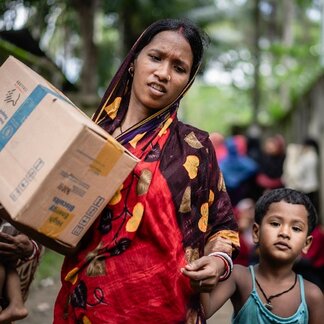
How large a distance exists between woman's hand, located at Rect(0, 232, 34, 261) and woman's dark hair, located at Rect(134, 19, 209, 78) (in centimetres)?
77

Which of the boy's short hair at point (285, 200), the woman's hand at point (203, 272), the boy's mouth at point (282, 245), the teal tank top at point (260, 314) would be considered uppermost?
the boy's short hair at point (285, 200)

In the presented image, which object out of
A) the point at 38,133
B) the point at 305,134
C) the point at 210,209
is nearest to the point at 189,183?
the point at 210,209

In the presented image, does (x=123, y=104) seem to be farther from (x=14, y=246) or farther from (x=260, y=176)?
(x=260, y=176)

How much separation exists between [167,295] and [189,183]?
36 centimetres

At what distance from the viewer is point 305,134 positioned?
13.0 meters

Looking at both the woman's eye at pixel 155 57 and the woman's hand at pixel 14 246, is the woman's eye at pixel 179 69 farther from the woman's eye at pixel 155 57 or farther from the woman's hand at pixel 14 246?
the woman's hand at pixel 14 246

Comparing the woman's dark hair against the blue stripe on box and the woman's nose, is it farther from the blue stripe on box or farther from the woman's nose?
the blue stripe on box

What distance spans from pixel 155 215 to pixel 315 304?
39.8 inches

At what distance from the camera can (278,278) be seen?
2977 mm

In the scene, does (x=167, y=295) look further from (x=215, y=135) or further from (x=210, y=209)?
(x=215, y=135)

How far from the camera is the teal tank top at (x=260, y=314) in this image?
285 centimetres

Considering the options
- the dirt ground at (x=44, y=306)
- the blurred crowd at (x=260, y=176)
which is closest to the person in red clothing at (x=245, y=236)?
the blurred crowd at (x=260, y=176)

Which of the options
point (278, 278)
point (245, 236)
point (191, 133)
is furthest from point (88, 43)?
point (191, 133)

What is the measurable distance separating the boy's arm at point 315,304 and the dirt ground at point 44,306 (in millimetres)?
2655
